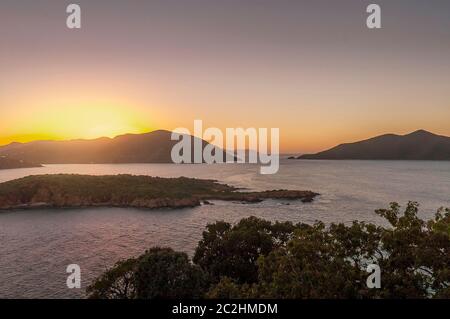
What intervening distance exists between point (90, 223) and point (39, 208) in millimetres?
36561

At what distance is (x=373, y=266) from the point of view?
22.9 meters

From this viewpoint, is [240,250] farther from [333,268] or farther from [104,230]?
[104,230]

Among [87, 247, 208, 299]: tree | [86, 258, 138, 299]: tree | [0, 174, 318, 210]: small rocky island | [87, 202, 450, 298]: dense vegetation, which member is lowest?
[0, 174, 318, 210]: small rocky island

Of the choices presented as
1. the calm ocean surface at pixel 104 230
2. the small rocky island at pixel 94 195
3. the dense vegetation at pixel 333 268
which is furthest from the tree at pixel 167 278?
the small rocky island at pixel 94 195

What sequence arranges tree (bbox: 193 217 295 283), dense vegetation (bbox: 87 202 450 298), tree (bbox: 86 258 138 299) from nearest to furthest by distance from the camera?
dense vegetation (bbox: 87 202 450 298) → tree (bbox: 86 258 138 299) → tree (bbox: 193 217 295 283)

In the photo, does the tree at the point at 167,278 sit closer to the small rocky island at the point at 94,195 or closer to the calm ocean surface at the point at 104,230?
the calm ocean surface at the point at 104,230

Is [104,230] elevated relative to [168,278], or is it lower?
lower

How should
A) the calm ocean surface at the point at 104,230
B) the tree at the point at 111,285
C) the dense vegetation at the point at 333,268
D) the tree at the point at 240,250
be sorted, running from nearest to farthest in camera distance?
the dense vegetation at the point at 333,268
the tree at the point at 111,285
the tree at the point at 240,250
the calm ocean surface at the point at 104,230

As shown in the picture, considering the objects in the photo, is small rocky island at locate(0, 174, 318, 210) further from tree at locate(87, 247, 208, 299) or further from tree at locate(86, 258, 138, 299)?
tree at locate(87, 247, 208, 299)

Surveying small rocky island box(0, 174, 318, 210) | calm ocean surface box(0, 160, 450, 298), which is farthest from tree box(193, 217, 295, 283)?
small rocky island box(0, 174, 318, 210)

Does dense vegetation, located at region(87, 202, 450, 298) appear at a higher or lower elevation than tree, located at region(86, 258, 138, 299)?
higher

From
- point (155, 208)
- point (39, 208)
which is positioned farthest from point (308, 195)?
point (39, 208)

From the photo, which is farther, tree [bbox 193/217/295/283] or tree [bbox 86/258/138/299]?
tree [bbox 193/217/295/283]

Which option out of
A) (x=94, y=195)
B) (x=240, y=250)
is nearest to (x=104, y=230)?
(x=94, y=195)
